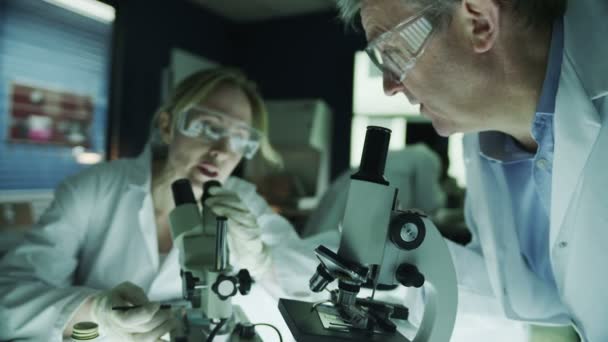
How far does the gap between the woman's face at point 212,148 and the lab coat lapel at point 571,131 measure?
1049mm

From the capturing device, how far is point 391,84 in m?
1.14

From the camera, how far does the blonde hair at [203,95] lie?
160 cm

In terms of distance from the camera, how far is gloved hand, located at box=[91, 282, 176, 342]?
895 mm

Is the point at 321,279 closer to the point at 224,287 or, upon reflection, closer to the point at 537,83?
the point at 224,287

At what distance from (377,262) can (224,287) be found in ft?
1.03

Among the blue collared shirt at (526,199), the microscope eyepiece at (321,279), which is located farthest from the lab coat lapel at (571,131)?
Result: the microscope eyepiece at (321,279)

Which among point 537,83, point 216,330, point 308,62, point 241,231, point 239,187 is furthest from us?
point 308,62

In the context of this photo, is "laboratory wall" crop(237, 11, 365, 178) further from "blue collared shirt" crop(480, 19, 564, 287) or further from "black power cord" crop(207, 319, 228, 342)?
"black power cord" crop(207, 319, 228, 342)

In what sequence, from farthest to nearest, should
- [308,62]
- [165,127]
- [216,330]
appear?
1. [308,62]
2. [165,127]
3. [216,330]

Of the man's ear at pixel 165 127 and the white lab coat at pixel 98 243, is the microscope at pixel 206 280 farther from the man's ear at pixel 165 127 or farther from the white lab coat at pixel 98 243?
the man's ear at pixel 165 127

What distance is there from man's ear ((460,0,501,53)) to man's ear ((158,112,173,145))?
3.83 ft

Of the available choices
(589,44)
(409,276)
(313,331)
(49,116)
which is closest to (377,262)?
(409,276)

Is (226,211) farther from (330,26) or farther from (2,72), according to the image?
(330,26)

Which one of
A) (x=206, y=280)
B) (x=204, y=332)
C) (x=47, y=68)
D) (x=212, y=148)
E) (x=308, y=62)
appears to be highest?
(x=308, y=62)
